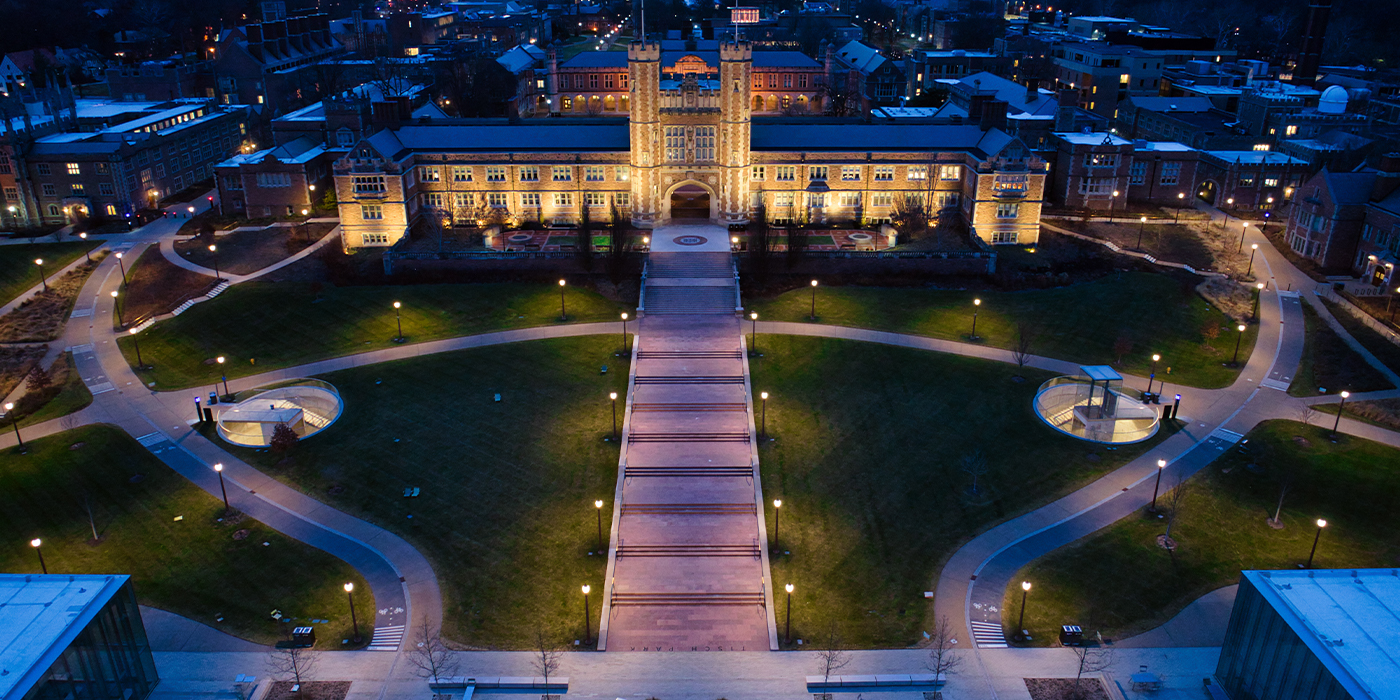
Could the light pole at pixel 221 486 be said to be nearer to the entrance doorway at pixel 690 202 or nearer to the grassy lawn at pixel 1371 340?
the entrance doorway at pixel 690 202

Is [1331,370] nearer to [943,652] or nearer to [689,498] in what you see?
[943,652]

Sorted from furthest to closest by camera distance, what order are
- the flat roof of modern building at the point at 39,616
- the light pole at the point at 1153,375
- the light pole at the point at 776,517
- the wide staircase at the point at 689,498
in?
the light pole at the point at 1153,375 < the light pole at the point at 776,517 < the wide staircase at the point at 689,498 < the flat roof of modern building at the point at 39,616

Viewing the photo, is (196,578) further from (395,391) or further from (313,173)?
(313,173)

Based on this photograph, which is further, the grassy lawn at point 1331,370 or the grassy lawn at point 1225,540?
the grassy lawn at point 1331,370

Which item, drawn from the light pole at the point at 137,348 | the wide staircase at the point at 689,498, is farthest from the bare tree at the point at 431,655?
the light pole at the point at 137,348

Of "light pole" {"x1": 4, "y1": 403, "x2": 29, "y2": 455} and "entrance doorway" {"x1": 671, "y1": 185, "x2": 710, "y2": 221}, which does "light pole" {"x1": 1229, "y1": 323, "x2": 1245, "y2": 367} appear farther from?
"light pole" {"x1": 4, "y1": 403, "x2": 29, "y2": 455}
